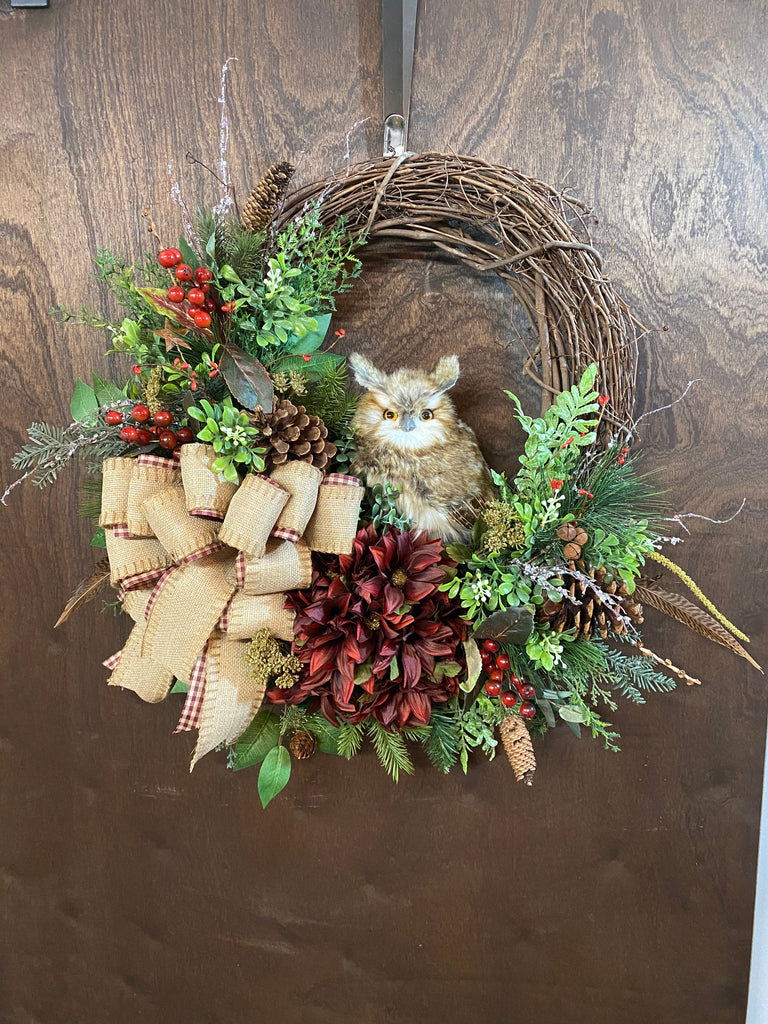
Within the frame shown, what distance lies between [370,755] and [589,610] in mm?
448

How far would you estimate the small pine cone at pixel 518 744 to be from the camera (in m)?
0.79

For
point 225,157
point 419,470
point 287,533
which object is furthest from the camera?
point 225,157

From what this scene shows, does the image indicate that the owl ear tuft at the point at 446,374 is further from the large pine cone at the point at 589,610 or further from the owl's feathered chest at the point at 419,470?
the large pine cone at the point at 589,610

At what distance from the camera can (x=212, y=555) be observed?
73 cm

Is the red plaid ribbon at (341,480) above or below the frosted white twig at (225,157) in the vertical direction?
below

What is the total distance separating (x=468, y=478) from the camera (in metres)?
0.80

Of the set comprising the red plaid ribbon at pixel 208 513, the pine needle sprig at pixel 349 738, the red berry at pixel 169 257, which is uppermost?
the red berry at pixel 169 257

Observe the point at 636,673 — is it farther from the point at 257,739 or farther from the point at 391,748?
the point at 257,739

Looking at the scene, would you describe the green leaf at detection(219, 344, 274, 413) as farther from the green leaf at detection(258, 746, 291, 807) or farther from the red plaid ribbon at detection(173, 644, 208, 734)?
the green leaf at detection(258, 746, 291, 807)

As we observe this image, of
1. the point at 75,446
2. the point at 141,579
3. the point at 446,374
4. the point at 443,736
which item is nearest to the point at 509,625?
the point at 443,736

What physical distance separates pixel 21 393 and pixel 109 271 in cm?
31

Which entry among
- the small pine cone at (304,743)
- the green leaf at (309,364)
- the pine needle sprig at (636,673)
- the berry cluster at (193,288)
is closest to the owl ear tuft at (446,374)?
the green leaf at (309,364)

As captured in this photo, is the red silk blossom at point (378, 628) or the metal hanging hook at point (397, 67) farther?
the metal hanging hook at point (397, 67)

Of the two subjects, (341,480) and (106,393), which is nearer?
(341,480)
